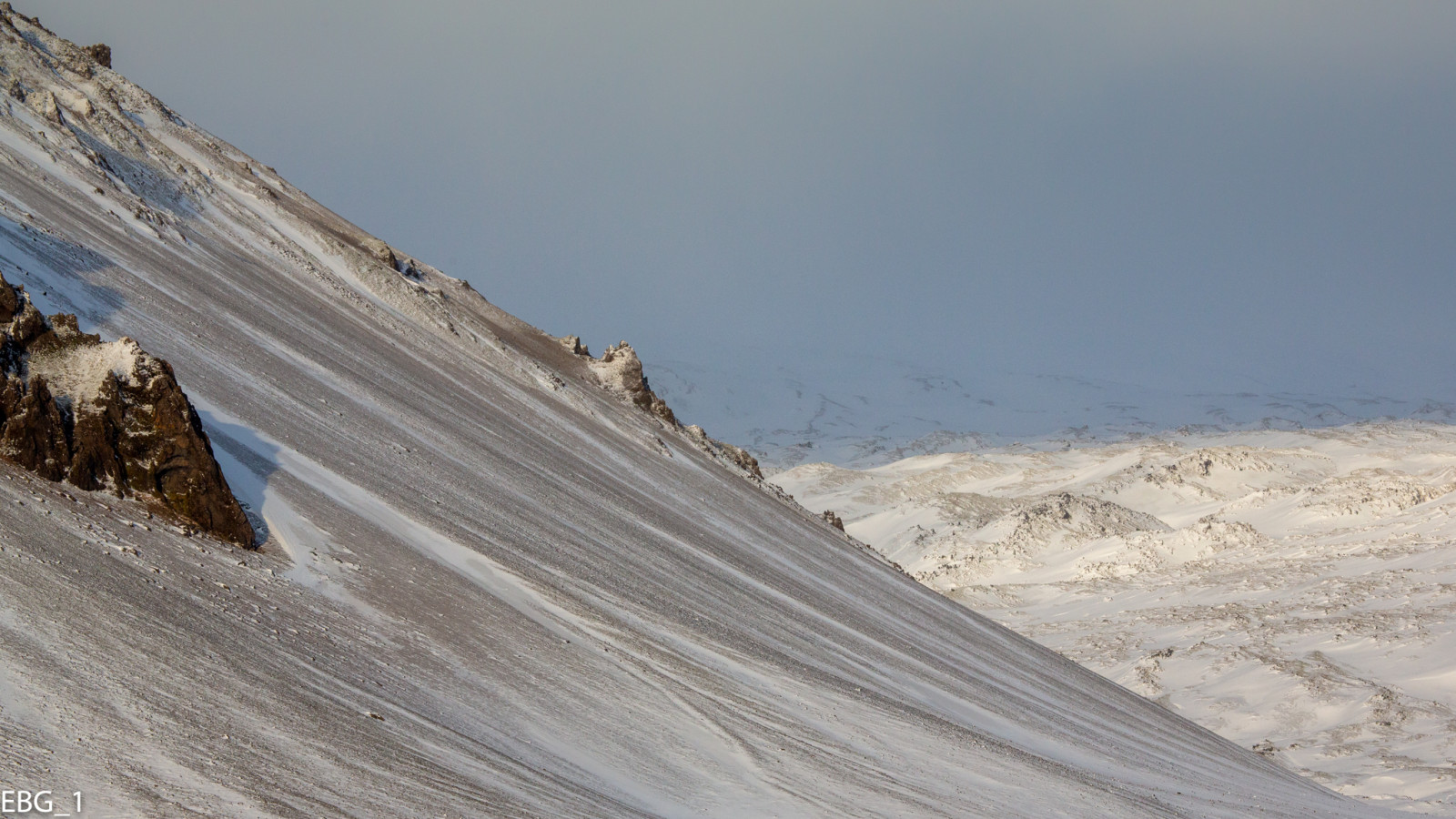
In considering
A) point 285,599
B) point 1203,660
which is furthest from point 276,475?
point 1203,660

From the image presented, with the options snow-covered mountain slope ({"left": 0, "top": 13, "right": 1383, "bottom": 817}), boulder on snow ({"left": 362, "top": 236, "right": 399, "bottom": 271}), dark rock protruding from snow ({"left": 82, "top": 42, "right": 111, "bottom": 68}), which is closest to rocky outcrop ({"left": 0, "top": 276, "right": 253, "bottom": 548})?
snow-covered mountain slope ({"left": 0, "top": 13, "right": 1383, "bottom": 817})

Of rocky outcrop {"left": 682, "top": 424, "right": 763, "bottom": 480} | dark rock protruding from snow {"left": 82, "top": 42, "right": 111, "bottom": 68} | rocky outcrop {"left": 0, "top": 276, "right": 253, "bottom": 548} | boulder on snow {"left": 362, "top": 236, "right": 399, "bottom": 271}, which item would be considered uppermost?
dark rock protruding from snow {"left": 82, "top": 42, "right": 111, "bottom": 68}

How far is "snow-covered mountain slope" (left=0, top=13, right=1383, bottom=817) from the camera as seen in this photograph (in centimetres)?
1223

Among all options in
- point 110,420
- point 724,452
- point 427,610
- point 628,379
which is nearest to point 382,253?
point 628,379

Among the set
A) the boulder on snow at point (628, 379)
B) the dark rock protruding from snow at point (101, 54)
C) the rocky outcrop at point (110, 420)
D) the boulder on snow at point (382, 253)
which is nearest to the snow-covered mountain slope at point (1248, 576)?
the boulder on snow at point (628, 379)

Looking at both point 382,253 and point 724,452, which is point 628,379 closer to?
point 724,452

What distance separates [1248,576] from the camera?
5703 centimetres

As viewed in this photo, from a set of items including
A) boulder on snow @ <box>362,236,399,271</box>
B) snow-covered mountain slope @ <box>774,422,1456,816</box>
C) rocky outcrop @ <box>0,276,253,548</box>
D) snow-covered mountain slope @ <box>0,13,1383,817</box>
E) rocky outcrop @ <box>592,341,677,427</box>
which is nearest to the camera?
snow-covered mountain slope @ <box>0,13,1383,817</box>

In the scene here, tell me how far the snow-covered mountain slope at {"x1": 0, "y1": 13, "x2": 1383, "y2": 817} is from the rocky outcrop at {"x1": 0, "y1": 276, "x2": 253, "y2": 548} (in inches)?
23.7

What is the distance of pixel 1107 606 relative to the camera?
58969mm

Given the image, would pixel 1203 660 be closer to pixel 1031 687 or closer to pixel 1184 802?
pixel 1031 687

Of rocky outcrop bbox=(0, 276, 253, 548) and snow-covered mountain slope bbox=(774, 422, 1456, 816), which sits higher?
snow-covered mountain slope bbox=(774, 422, 1456, 816)

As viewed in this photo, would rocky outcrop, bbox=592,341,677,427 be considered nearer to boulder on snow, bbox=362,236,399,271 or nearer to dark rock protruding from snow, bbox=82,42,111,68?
boulder on snow, bbox=362,236,399,271

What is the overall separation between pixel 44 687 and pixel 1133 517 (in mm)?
74154
